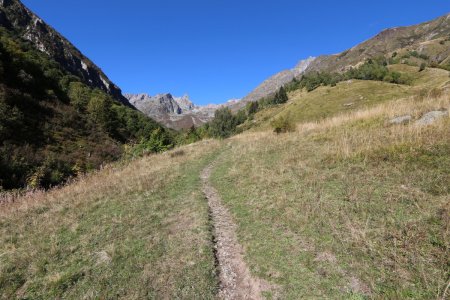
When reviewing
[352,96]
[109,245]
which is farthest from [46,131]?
[352,96]

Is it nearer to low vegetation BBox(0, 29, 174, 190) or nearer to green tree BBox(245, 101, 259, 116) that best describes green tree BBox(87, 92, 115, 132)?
low vegetation BBox(0, 29, 174, 190)

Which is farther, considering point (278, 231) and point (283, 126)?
point (283, 126)

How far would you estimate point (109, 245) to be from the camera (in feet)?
21.9

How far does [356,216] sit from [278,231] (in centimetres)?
182

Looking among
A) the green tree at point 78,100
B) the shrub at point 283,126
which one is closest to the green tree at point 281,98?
the green tree at point 78,100

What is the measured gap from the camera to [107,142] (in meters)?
50.6

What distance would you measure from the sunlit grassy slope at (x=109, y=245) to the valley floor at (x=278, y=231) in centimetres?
3

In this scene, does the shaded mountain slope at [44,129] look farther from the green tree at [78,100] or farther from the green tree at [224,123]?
the green tree at [224,123]

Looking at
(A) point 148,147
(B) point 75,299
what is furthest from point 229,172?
(A) point 148,147

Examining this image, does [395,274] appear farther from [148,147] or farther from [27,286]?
[148,147]

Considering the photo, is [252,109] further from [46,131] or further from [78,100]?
[46,131]

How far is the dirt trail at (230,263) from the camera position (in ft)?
15.6

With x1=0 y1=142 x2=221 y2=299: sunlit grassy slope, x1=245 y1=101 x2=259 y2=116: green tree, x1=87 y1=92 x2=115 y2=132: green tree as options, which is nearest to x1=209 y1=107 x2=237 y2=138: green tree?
x1=245 y1=101 x2=259 y2=116: green tree

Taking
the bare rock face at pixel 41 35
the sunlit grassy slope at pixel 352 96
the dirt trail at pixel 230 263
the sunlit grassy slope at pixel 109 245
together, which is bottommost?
the dirt trail at pixel 230 263
